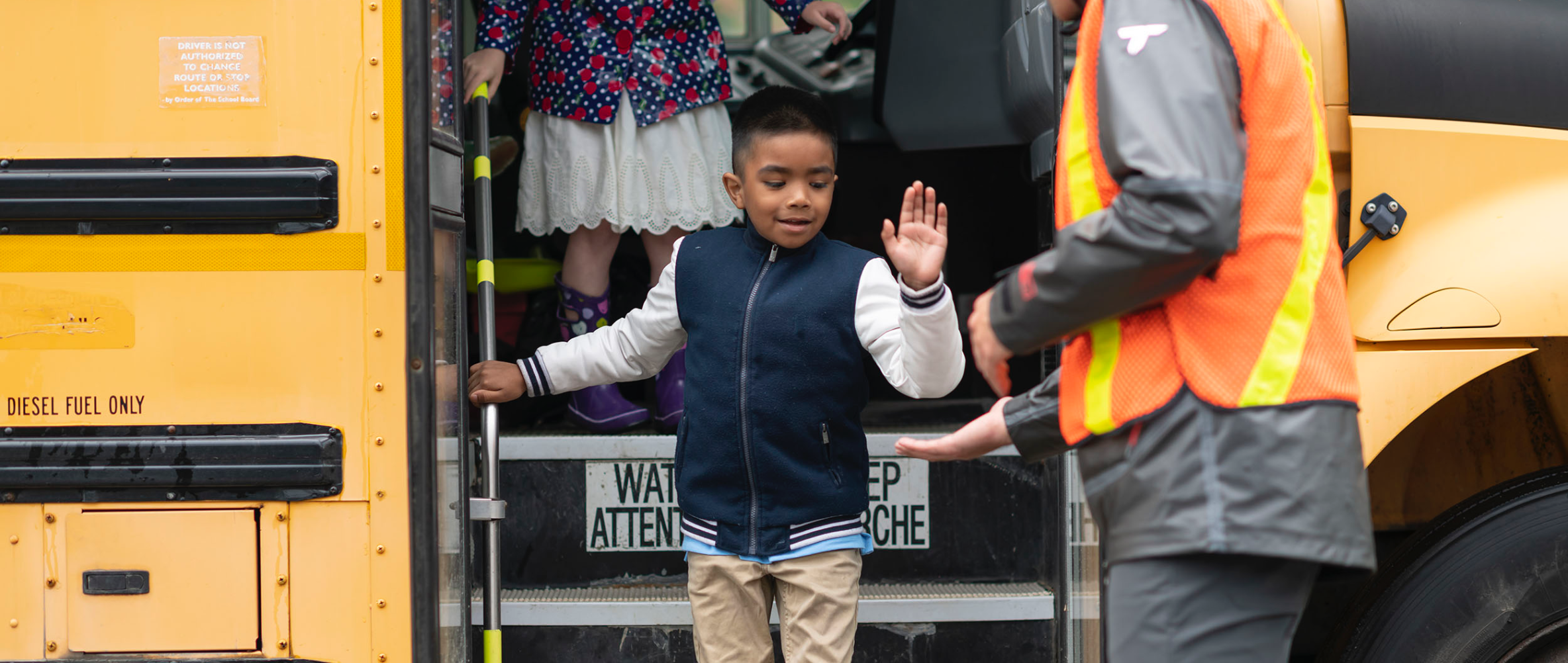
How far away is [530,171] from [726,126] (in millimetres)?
433

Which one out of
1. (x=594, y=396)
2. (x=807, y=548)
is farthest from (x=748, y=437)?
(x=594, y=396)

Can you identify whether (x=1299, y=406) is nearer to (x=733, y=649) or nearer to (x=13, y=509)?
(x=733, y=649)

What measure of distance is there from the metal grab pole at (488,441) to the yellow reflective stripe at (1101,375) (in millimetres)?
969

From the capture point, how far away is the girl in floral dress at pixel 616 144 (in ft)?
7.89

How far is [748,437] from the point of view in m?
1.66

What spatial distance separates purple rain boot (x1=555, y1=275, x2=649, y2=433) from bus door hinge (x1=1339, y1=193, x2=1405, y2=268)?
4.53ft

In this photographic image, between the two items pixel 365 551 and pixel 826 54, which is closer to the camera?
pixel 365 551

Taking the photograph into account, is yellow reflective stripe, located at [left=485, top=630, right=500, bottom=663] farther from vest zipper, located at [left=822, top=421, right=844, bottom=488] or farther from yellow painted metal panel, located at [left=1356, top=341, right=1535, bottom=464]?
yellow painted metal panel, located at [left=1356, top=341, right=1535, bottom=464]

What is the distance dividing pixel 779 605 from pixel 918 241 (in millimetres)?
625

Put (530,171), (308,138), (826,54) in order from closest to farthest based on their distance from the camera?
(308,138) < (530,171) < (826,54)

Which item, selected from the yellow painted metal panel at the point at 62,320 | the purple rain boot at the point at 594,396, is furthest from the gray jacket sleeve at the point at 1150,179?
the purple rain boot at the point at 594,396

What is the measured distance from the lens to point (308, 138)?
1.53m

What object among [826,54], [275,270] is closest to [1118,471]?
[275,270]

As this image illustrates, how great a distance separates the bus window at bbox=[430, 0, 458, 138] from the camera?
160 centimetres
